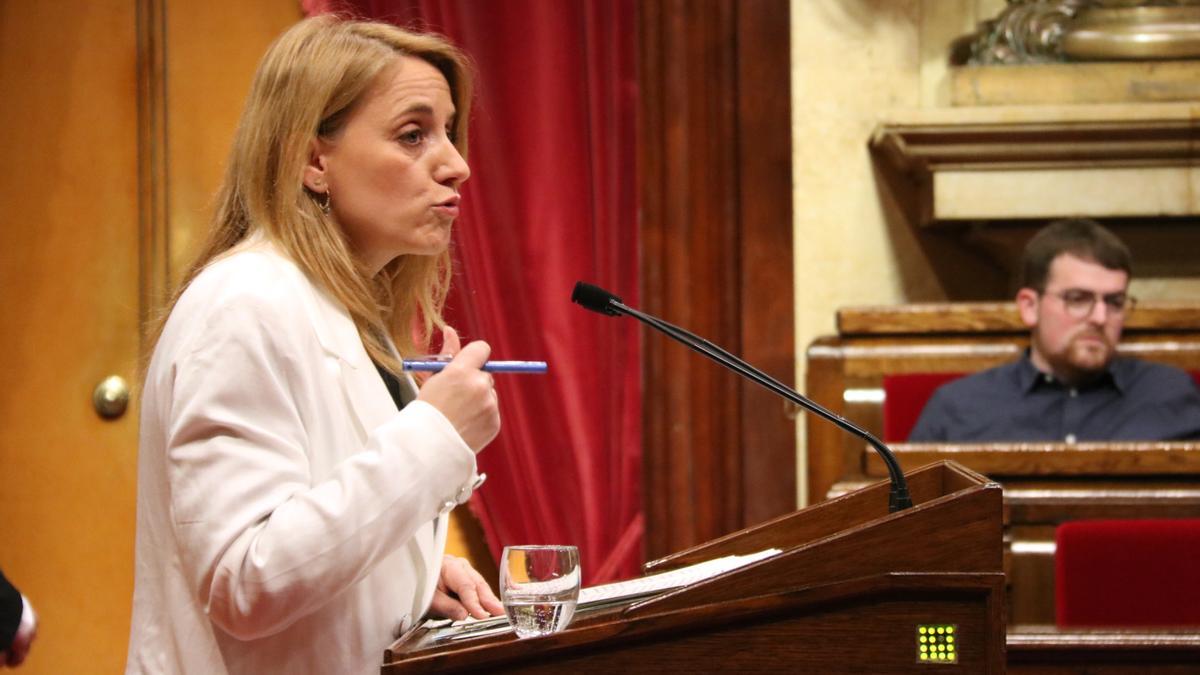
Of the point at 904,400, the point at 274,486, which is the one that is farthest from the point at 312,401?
the point at 904,400

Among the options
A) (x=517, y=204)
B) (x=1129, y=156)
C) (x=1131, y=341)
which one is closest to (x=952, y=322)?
(x=1131, y=341)

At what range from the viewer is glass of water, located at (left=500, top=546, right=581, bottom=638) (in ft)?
3.76

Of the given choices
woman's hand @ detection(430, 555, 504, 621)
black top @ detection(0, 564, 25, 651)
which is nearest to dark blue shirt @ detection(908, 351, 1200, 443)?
woman's hand @ detection(430, 555, 504, 621)

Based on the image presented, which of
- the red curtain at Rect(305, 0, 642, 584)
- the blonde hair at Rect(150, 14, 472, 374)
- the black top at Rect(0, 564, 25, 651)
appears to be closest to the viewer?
the blonde hair at Rect(150, 14, 472, 374)

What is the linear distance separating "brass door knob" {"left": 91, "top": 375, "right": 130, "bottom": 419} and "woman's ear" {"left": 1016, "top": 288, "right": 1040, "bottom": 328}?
218 cm

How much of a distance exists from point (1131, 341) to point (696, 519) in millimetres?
1155

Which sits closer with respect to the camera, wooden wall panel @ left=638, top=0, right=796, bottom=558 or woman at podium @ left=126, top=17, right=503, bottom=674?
woman at podium @ left=126, top=17, right=503, bottom=674

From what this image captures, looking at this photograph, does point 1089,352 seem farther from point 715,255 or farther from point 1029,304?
point 715,255

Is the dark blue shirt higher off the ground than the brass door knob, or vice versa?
the brass door knob

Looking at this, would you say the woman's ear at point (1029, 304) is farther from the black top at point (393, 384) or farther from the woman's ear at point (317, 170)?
the woman's ear at point (317, 170)

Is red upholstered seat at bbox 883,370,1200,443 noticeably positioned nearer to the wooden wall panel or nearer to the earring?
the wooden wall panel

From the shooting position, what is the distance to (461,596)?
4.94ft

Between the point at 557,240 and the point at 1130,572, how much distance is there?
1.73 m

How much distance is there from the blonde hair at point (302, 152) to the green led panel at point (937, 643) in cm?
65
